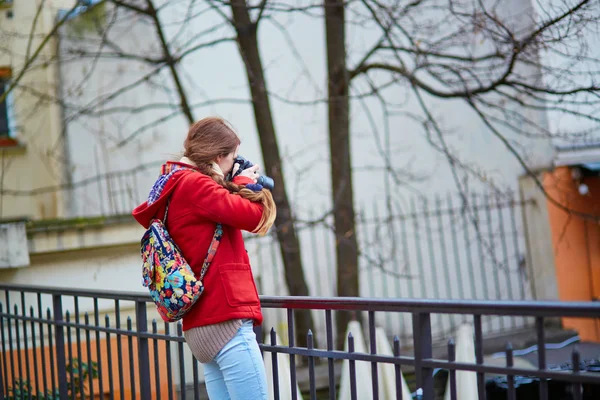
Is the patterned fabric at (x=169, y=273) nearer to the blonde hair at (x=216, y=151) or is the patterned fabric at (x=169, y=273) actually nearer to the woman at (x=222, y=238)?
the woman at (x=222, y=238)

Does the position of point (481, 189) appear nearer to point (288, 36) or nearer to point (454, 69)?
point (288, 36)

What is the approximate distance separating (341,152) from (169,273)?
6.56 metres

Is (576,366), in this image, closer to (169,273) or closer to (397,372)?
(397,372)

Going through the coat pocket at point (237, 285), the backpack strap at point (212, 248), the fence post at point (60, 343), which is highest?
the backpack strap at point (212, 248)

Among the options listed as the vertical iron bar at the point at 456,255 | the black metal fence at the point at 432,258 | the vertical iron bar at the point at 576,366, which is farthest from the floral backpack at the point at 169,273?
the vertical iron bar at the point at 456,255

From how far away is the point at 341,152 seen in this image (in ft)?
30.9

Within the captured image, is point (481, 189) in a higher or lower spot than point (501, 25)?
lower

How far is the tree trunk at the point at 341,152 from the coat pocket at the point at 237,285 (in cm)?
598

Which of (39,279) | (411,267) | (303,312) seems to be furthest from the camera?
(411,267)

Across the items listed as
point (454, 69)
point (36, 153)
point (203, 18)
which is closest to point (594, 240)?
point (454, 69)

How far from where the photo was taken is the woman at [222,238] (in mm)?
3002

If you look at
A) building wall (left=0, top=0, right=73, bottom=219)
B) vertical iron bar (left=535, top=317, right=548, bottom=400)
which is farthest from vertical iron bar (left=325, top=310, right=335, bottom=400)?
building wall (left=0, top=0, right=73, bottom=219)

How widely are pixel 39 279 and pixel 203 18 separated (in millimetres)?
6151

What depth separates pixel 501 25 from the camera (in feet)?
21.9
